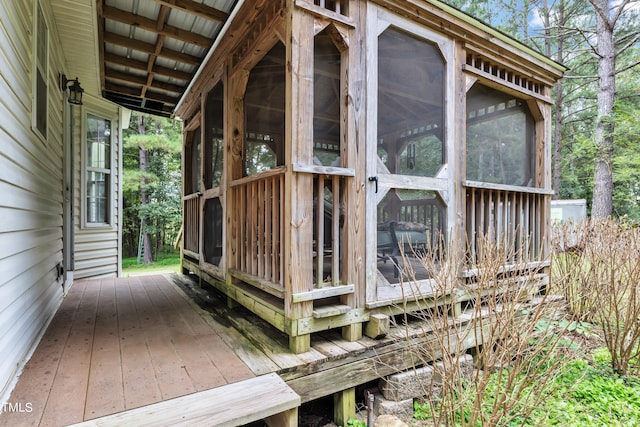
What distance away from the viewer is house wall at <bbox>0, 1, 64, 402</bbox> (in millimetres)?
1878

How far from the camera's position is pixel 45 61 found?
2.99m

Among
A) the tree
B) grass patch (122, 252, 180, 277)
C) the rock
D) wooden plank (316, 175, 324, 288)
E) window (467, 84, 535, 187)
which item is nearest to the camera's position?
the rock

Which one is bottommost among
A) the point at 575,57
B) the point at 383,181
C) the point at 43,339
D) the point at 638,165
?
the point at 43,339

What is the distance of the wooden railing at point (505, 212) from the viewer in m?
3.29

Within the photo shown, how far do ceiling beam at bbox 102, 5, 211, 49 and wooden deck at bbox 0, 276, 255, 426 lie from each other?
2.92m

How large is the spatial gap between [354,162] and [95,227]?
5.03 m

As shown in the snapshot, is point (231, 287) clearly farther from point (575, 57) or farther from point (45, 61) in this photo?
point (575, 57)

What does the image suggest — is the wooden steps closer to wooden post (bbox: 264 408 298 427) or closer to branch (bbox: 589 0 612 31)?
wooden post (bbox: 264 408 298 427)

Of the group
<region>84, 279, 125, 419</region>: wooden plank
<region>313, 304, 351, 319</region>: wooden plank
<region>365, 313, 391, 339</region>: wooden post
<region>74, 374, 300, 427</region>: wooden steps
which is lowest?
<region>74, 374, 300, 427</region>: wooden steps

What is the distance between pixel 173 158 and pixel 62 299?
1005 centimetres

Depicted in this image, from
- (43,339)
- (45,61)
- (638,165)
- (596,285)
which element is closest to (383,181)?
(596,285)

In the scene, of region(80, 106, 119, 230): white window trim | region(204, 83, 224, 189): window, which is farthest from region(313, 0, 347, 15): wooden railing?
region(80, 106, 119, 230): white window trim

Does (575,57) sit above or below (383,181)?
above

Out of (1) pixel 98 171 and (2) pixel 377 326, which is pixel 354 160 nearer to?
(2) pixel 377 326
